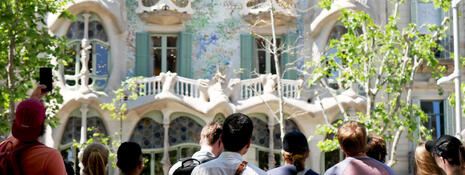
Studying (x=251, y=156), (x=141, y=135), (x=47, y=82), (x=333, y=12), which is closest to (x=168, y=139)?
(x=141, y=135)

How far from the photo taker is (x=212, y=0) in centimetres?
2225

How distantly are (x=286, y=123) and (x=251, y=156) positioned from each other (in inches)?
58.4

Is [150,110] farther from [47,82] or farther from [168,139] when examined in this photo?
[47,82]

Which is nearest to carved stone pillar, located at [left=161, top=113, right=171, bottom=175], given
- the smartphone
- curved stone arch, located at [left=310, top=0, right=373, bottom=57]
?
curved stone arch, located at [left=310, top=0, right=373, bottom=57]

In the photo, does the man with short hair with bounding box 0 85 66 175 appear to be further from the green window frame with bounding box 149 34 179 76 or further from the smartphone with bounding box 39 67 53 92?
the green window frame with bounding box 149 34 179 76

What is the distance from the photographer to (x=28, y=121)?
479 centimetres

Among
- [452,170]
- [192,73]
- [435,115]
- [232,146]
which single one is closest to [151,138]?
[192,73]

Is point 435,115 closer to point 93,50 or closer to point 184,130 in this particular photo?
point 184,130

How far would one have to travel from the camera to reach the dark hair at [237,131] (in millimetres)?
5012

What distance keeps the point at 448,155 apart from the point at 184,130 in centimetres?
1573

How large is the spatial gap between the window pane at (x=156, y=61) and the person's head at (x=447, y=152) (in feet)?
54.8

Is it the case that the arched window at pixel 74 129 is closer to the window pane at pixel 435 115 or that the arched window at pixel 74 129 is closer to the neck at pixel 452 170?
the window pane at pixel 435 115

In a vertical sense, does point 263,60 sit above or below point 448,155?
above

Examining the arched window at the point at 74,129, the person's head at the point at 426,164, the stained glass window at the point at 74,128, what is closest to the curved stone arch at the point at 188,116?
the arched window at the point at 74,129
